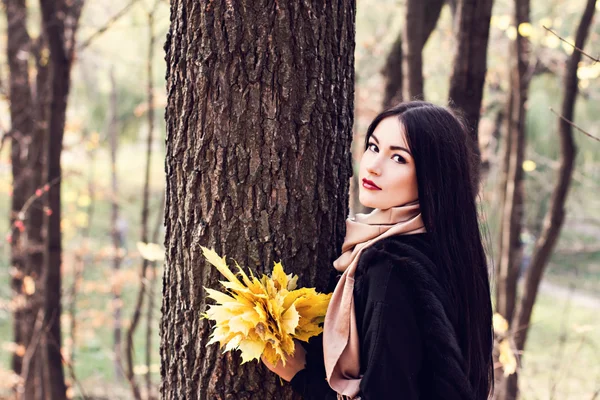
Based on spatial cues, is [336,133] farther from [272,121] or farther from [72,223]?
[72,223]

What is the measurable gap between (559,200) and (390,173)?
2888mm

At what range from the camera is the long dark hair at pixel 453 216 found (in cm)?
171

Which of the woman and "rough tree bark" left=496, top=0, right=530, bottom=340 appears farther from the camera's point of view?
"rough tree bark" left=496, top=0, right=530, bottom=340

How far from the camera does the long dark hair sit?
5.60ft

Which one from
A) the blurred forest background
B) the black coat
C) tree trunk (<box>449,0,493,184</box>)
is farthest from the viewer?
the blurred forest background

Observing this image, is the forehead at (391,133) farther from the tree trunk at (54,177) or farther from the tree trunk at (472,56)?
the tree trunk at (54,177)

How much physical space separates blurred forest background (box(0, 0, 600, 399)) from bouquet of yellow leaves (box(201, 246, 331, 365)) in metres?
1.51

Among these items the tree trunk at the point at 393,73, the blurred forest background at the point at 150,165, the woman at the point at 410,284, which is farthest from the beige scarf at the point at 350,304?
the tree trunk at the point at 393,73

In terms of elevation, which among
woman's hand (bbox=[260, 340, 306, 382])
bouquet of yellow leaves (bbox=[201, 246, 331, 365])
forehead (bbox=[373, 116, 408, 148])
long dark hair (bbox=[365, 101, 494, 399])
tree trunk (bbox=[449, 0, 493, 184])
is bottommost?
woman's hand (bbox=[260, 340, 306, 382])

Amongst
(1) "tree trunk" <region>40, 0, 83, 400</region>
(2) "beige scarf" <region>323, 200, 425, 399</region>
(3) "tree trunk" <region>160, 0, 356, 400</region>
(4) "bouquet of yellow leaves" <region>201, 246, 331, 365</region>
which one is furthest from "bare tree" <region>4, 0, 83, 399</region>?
(2) "beige scarf" <region>323, 200, 425, 399</region>

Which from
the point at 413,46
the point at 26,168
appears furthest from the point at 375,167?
the point at 26,168

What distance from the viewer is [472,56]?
10.1 ft

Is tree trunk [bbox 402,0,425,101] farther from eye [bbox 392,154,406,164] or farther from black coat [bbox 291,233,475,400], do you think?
black coat [bbox 291,233,475,400]

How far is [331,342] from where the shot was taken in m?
1.66
